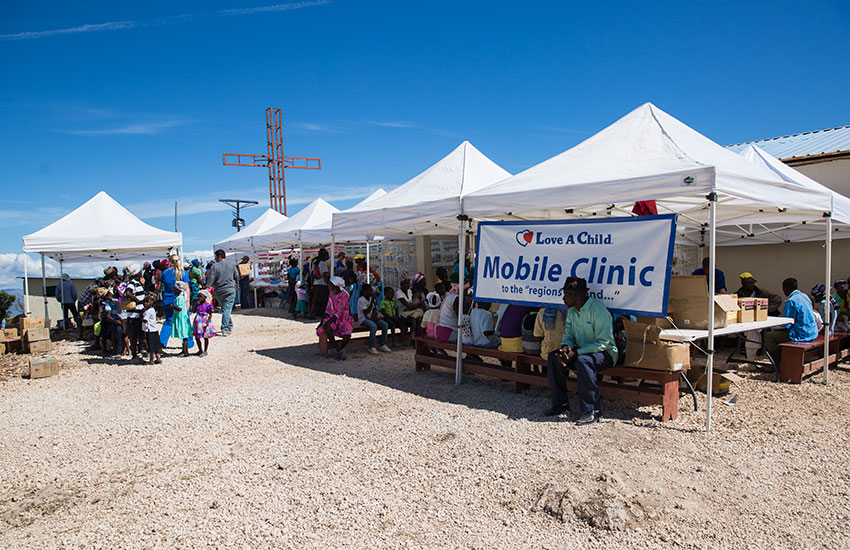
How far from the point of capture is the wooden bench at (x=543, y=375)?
5156 mm

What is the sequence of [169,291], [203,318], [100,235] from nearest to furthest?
[169,291]
[203,318]
[100,235]

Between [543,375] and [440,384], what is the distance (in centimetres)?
139

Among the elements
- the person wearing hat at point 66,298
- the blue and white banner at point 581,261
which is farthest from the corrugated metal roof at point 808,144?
the person wearing hat at point 66,298

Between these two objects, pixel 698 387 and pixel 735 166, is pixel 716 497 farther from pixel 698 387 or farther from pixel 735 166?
pixel 735 166

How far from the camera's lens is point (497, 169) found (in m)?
10.5

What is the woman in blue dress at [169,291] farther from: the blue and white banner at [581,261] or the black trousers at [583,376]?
the black trousers at [583,376]

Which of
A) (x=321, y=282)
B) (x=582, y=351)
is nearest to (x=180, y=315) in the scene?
(x=321, y=282)

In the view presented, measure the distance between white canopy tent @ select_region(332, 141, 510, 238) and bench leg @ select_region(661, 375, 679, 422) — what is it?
3.50 m

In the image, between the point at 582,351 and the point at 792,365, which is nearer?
the point at 582,351

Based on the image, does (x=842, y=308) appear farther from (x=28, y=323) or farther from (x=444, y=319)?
(x=28, y=323)

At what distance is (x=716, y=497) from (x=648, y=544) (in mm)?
869

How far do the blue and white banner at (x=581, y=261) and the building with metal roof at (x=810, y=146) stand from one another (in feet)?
28.4

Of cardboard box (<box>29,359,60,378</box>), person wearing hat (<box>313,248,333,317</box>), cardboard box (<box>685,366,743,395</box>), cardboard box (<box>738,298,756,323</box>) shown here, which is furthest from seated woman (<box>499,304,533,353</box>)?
person wearing hat (<box>313,248,333,317</box>)

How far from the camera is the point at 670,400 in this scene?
5.18 metres
